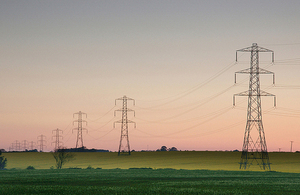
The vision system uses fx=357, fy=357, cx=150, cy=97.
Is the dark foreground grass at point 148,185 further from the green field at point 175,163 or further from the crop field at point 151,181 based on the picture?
the green field at point 175,163

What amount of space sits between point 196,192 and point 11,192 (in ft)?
71.8

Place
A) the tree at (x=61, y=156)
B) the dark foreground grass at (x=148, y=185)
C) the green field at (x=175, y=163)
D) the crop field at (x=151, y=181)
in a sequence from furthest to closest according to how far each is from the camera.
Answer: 1. the tree at (x=61, y=156)
2. the green field at (x=175, y=163)
3. the crop field at (x=151, y=181)
4. the dark foreground grass at (x=148, y=185)

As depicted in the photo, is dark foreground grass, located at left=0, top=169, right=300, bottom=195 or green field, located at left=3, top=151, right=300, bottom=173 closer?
dark foreground grass, located at left=0, top=169, right=300, bottom=195

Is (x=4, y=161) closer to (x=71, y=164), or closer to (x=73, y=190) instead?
(x=71, y=164)

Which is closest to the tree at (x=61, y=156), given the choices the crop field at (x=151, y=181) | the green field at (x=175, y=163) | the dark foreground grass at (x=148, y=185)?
the green field at (x=175, y=163)

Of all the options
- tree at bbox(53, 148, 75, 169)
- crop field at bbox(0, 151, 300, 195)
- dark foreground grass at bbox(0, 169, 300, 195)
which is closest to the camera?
dark foreground grass at bbox(0, 169, 300, 195)

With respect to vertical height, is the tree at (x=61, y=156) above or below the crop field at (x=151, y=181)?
below

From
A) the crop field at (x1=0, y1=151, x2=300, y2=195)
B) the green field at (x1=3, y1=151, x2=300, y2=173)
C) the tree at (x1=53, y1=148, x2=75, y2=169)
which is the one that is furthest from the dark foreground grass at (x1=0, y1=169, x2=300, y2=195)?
the tree at (x1=53, y1=148, x2=75, y2=169)

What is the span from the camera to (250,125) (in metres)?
84.7

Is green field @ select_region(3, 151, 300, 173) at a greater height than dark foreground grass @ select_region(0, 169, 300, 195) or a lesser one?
lesser

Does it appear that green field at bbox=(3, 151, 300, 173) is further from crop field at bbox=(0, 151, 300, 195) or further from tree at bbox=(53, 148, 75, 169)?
crop field at bbox=(0, 151, 300, 195)

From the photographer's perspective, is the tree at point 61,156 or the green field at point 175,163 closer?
the green field at point 175,163

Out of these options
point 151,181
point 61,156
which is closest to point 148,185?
point 151,181

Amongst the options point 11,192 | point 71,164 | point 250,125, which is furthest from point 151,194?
point 71,164
